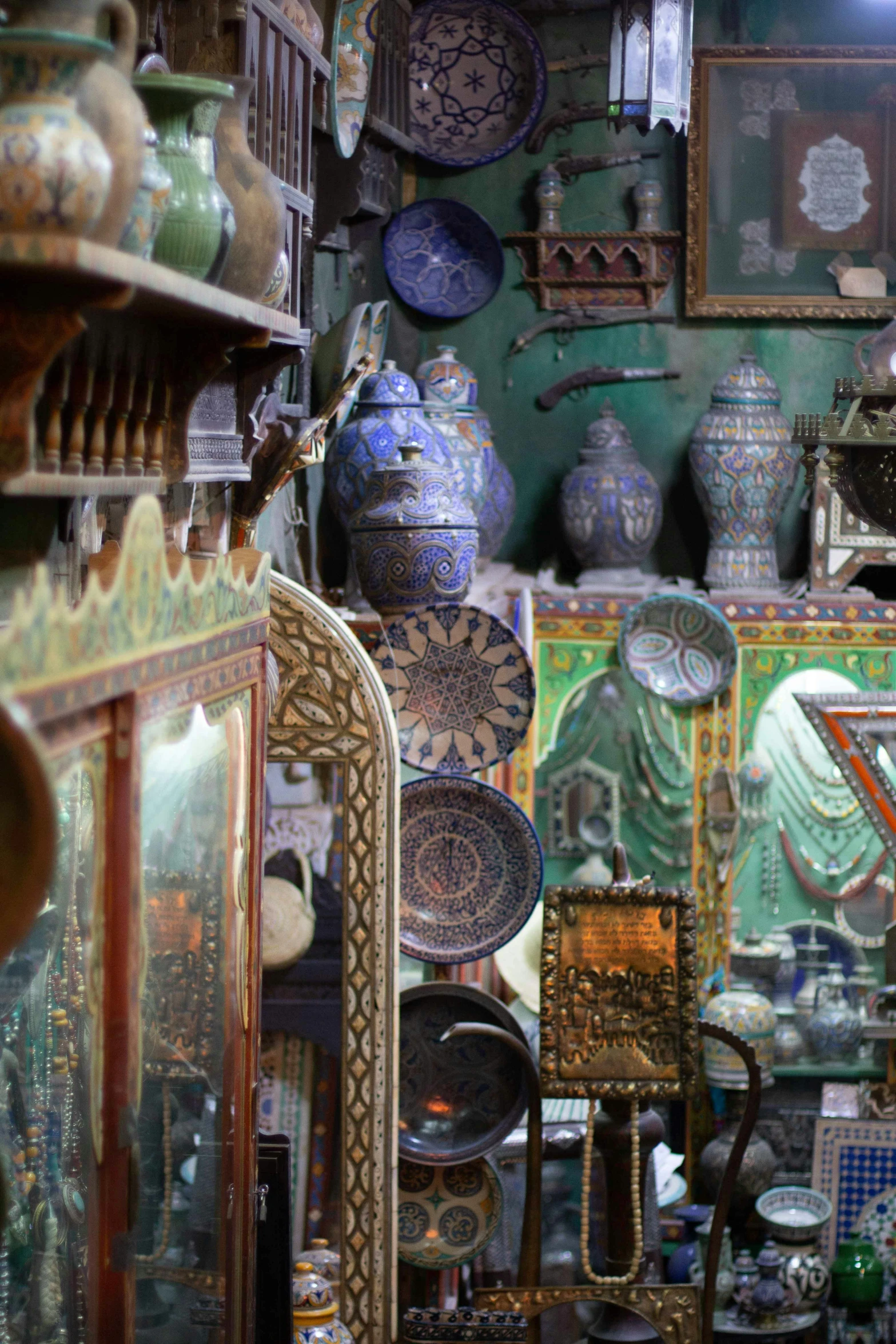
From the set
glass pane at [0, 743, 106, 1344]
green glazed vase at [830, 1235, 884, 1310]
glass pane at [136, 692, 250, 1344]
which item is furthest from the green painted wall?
glass pane at [0, 743, 106, 1344]

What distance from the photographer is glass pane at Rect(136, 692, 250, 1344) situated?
186cm

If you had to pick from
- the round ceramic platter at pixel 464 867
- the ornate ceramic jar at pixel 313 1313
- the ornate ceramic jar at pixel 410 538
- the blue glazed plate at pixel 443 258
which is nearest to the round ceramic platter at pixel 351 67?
the ornate ceramic jar at pixel 410 538

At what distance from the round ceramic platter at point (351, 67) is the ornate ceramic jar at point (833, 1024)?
3.09 meters

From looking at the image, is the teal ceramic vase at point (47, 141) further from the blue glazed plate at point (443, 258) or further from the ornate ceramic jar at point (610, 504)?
the blue glazed plate at point (443, 258)

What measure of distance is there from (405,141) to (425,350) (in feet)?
3.22

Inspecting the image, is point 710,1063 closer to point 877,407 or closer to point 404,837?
point 404,837

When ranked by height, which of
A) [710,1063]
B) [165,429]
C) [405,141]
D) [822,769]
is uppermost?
[405,141]

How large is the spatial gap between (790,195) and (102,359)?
15.9 ft

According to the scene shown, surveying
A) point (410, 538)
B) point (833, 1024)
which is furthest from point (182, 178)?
point (833, 1024)

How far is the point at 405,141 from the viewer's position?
5.43 metres

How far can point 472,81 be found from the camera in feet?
19.8

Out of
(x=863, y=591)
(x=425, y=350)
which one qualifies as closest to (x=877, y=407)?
(x=863, y=591)

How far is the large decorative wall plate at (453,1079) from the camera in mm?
3896

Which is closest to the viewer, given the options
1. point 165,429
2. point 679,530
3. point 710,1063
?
point 165,429
